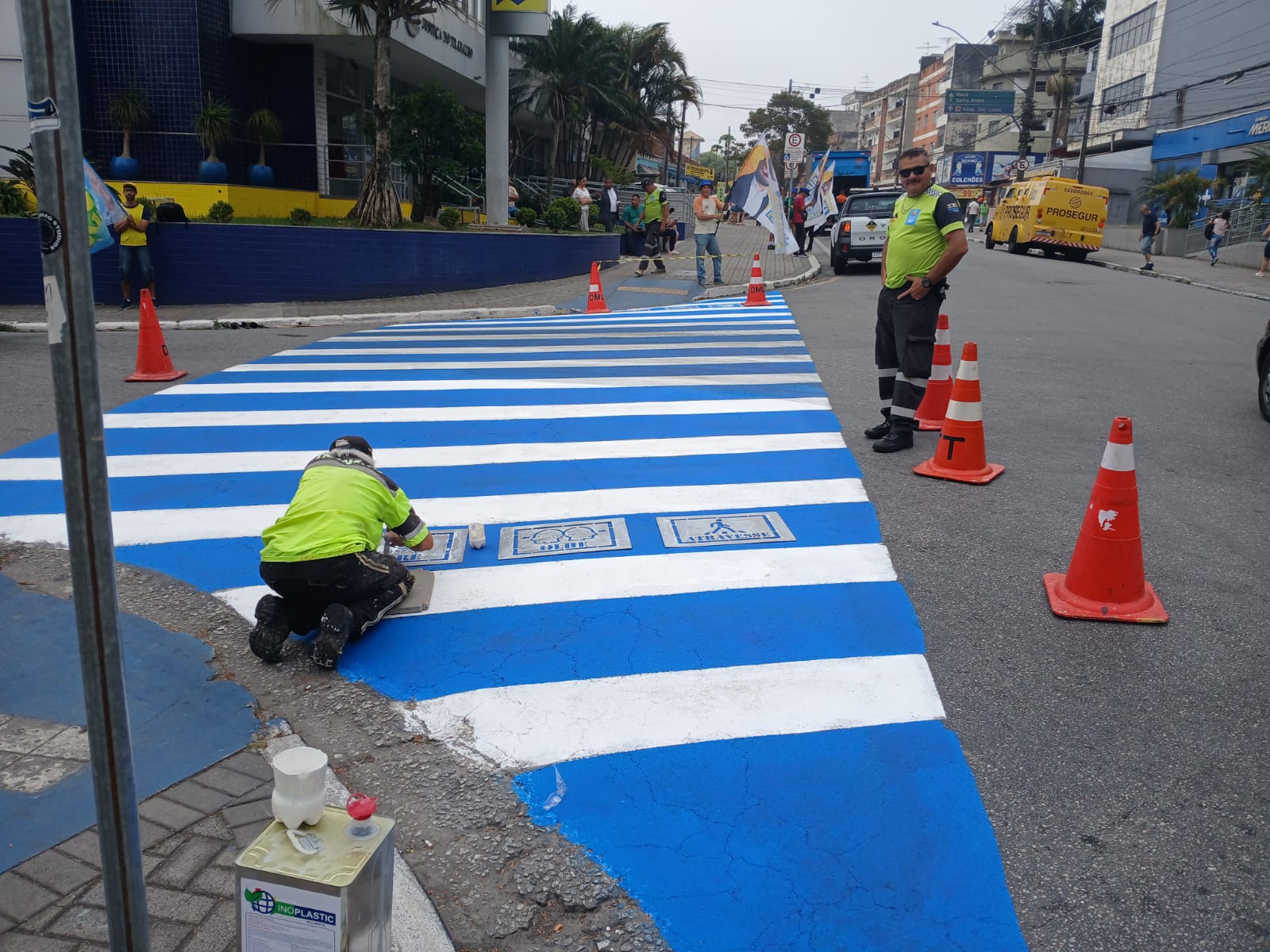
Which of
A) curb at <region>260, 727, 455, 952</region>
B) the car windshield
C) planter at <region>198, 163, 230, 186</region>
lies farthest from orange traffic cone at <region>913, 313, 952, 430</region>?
planter at <region>198, 163, 230, 186</region>

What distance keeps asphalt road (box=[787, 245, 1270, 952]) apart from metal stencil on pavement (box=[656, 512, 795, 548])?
0.66m

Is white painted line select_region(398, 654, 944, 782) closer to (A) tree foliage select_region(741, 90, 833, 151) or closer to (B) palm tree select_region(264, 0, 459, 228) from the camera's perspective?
(B) palm tree select_region(264, 0, 459, 228)

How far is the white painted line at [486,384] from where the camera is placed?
1013 centimetres

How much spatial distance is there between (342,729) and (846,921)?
210cm

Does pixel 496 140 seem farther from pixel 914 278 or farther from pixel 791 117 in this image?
pixel 791 117

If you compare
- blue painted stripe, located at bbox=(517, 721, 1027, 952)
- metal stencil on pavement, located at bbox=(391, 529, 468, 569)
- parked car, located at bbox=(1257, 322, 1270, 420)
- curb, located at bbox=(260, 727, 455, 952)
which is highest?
parked car, located at bbox=(1257, 322, 1270, 420)

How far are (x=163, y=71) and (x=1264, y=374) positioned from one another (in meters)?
20.5

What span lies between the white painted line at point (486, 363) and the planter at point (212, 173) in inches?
444

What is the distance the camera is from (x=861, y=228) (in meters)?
23.9

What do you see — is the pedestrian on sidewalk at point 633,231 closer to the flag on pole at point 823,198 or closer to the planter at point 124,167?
Answer: the flag on pole at point 823,198

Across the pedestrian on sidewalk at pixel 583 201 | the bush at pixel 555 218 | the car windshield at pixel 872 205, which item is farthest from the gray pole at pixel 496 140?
the car windshield at pixel 872 205

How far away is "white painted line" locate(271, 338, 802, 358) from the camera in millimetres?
12406

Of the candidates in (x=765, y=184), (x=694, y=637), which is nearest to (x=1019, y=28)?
(x=765, y=184)

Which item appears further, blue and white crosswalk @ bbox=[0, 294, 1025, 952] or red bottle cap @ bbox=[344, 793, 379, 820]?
blue and white crosswalk @ bbox=[0, 294, 1025, 952]
